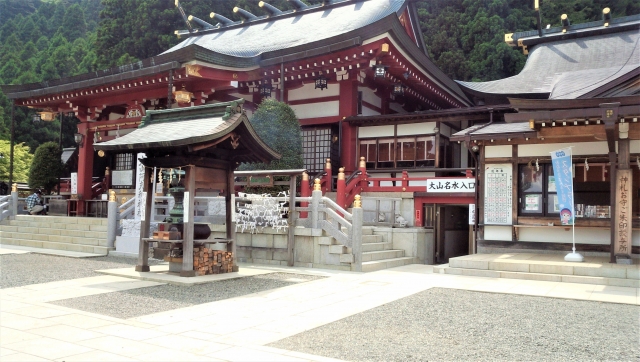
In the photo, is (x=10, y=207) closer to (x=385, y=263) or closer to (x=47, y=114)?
(x=47, y=114)

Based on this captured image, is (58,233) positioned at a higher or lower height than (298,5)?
lower

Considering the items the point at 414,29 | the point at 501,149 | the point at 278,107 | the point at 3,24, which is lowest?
the point at 501,149

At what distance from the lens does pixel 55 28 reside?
168ft

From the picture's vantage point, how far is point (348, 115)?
1634 cm

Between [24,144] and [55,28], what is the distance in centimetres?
2030

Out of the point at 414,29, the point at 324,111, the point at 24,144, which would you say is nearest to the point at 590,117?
the point at 324,111

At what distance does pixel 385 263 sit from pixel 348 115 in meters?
6.17

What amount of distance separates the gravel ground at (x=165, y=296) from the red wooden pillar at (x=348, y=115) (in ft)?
25.8

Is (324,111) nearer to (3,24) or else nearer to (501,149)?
(501,149)

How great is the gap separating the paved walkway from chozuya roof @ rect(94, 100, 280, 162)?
2472 mm

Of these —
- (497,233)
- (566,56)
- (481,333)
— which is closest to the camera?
(481,333)

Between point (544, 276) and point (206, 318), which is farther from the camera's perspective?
point (544, 276)

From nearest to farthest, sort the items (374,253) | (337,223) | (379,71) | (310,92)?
(337,223) < (374,253) < (379,71) < (310,92)

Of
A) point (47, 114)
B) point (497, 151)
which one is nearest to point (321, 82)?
point (497, 151)
